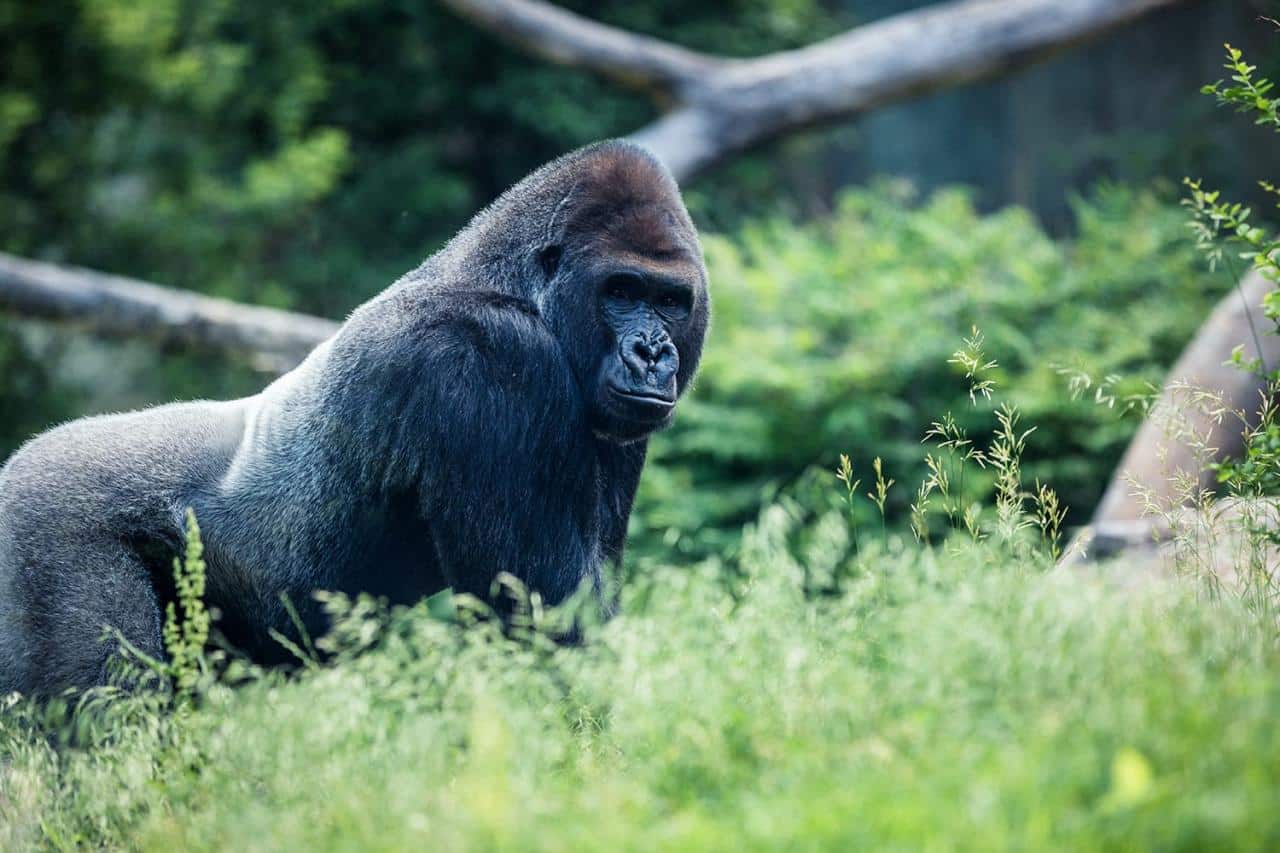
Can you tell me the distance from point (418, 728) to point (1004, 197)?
14.6m

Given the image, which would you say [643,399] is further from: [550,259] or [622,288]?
[550,259]

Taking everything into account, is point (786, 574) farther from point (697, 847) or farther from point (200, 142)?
Answer: point (200, 142)

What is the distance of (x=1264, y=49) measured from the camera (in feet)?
38.9

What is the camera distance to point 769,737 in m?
2.21

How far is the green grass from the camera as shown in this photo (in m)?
1.81

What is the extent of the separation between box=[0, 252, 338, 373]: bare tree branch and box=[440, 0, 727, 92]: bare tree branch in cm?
279

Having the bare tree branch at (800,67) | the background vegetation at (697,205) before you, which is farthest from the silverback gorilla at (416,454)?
the bare tree branch at (800,67)

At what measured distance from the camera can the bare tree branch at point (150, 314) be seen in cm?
732

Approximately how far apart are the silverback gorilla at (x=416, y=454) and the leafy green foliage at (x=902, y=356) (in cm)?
320

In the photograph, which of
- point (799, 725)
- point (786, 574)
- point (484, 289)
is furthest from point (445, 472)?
point (799, 725)

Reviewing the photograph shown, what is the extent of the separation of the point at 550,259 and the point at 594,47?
5275 mm

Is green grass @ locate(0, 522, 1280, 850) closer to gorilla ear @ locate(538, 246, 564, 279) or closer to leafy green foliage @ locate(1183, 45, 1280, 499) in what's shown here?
leafy green foliage @ locate(1183, 45, 1280, 499)

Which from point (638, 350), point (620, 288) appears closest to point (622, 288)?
point (620, 288)

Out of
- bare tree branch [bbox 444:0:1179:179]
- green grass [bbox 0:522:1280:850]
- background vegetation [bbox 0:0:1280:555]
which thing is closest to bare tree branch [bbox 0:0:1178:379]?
bare tree branch [bbox 444:0:1179:179]
